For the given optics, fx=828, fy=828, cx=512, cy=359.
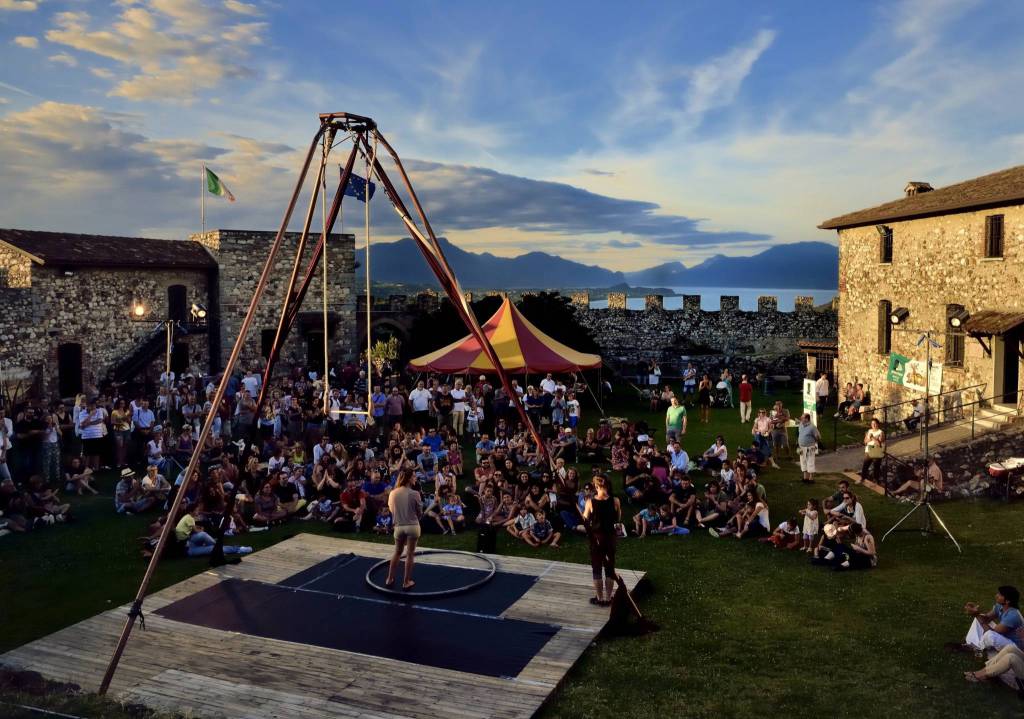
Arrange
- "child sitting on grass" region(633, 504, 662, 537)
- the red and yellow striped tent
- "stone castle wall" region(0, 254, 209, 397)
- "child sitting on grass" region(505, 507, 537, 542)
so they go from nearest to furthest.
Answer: "child sitting on grass" region(505, 507, 537, 542)
"child sitting on grass" region(633, 504, 662, 537)
the red and yellow striped tent
"stone castle wall" region(0, 254, 209, 397)

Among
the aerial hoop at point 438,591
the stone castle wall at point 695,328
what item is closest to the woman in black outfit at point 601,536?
the aerial hoop at point 438,591

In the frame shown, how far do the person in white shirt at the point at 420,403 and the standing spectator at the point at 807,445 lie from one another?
30.2 feet

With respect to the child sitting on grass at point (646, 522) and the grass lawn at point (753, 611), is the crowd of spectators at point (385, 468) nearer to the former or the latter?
the child sitting on grass at point (646, 522)

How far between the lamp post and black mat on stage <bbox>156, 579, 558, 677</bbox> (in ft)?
22.9

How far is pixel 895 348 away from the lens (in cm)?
2412

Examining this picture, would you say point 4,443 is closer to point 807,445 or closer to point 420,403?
point 420,403

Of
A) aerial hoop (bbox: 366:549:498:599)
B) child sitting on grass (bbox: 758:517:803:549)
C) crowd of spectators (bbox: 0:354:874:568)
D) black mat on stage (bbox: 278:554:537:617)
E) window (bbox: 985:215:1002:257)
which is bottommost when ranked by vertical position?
black mat on stage (bbox: 278:554:537:617)

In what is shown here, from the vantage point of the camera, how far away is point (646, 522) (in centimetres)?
1324

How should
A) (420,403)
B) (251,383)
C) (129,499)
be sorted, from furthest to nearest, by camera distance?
(251,383)
(420,403)
(129,499)

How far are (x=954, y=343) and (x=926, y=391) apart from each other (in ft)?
10.1

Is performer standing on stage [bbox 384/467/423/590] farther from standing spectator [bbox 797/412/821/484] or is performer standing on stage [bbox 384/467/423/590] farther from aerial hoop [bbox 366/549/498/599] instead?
standing spectator [bbox 797/412/821/484]

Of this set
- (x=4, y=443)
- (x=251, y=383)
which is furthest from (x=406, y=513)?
(x=251, y=383)

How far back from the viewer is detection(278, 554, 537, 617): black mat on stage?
988 centimetres

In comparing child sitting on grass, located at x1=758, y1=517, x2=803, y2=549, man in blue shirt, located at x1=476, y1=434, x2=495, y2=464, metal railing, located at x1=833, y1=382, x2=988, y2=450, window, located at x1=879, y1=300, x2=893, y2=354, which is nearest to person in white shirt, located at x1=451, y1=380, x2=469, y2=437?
man in blue shirt, located at x1=476, y1=434, x2=495, y2=464
